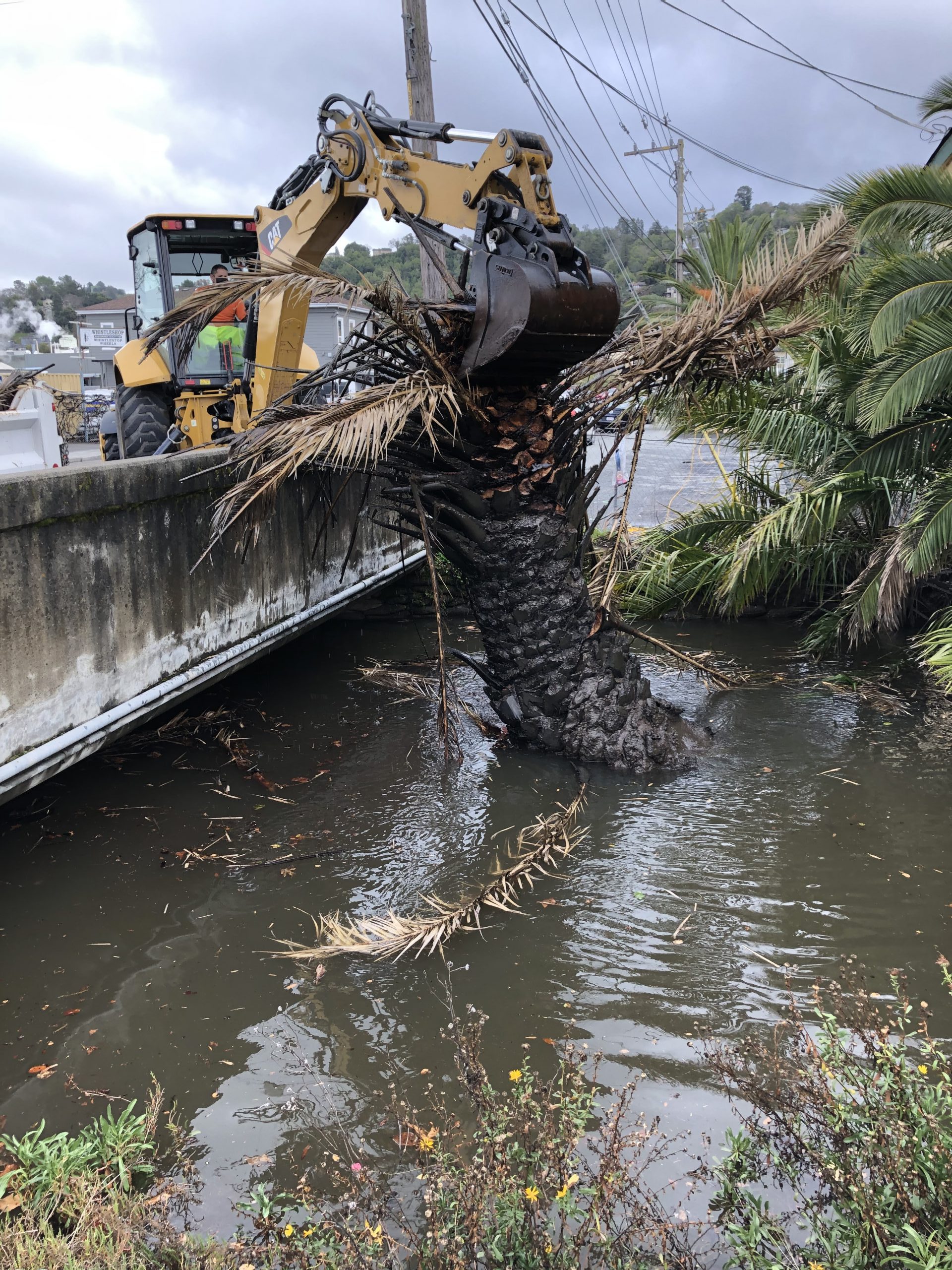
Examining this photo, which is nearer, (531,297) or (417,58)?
(531,297)

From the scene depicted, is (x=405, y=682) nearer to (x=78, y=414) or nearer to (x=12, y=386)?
(x=12, y=386)

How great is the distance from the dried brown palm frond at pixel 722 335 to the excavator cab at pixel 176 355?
458cm

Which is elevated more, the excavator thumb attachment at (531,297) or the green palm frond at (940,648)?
the excavator thumb attachment at (531,297)

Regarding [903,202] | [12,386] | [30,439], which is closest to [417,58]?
[12,386]

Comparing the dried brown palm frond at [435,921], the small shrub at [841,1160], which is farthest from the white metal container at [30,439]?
the small shrub at [841,1160]

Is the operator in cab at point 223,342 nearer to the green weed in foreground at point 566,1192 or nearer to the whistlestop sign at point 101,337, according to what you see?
the green weed in foreground at point 566,1192

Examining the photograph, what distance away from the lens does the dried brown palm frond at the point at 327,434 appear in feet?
17.5

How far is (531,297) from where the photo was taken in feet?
17.1

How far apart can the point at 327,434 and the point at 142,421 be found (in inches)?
211

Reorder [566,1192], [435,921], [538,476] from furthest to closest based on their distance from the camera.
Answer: [538,476] < [435,921] < [566,1192]

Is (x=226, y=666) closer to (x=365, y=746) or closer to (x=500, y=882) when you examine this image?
(x=365, y=746)

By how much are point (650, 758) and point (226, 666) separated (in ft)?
8.85

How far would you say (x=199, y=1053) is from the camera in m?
3.52

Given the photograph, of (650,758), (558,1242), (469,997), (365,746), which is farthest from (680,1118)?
(365,746)
